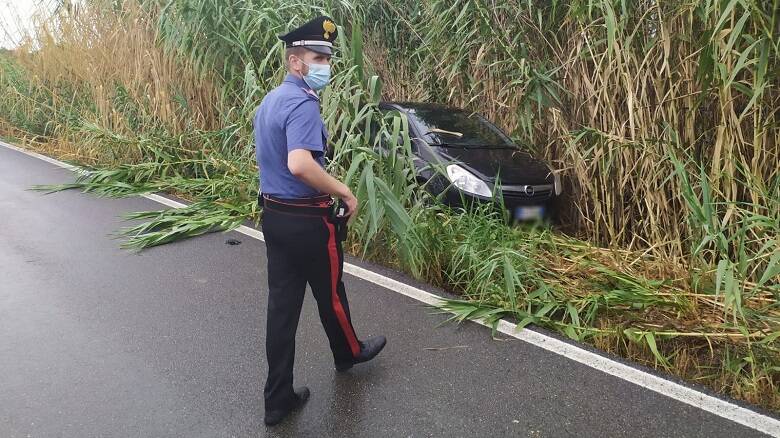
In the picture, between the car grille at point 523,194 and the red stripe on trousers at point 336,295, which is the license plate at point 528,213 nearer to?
the car grille at point 523,194

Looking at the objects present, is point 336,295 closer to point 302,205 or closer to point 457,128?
point 302,205

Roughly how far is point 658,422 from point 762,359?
839mm

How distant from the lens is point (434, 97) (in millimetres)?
8148

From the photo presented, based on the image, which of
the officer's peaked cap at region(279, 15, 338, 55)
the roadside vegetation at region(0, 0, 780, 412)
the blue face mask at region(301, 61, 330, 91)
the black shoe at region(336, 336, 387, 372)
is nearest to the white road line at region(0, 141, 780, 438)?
the roadside vegetation at region(0, 0, 780, 412)

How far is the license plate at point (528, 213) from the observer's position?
5582 mm

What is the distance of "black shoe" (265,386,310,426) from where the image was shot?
2.79 metres

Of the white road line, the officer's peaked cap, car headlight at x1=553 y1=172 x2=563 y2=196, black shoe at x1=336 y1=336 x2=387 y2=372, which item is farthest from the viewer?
car headlight at x1=553 y1=172 x2=563 y2=196

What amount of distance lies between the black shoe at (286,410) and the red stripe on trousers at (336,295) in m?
0.34

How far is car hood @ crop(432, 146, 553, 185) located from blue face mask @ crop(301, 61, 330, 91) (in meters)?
3.03

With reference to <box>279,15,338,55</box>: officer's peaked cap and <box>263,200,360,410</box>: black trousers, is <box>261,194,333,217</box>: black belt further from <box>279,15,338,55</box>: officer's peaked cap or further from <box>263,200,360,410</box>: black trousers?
<box>279,15,338,55</box>: officer's peaked cap

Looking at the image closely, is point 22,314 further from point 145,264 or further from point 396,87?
point 396,87

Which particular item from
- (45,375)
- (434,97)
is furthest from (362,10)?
(45,375)

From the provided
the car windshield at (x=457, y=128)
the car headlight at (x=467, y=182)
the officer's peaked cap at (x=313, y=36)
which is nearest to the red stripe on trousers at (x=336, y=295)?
the officer's peaked cap at (x=313, y=36)

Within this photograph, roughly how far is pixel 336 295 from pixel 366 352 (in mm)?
471
